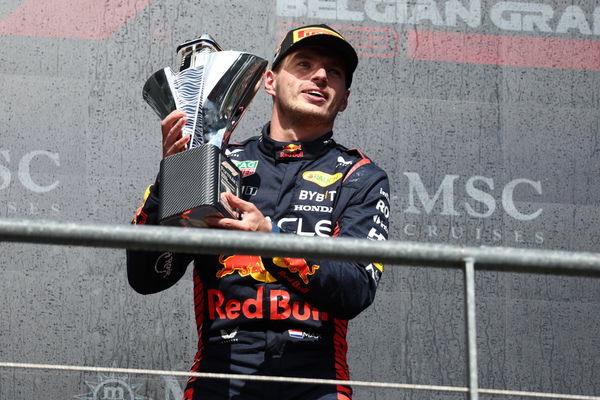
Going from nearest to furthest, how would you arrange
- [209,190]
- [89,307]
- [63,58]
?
[209,190] → [89,307] → [63,58]

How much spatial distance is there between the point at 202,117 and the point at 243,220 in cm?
27

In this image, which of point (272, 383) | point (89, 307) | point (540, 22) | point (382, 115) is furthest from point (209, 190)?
point (540, 22)

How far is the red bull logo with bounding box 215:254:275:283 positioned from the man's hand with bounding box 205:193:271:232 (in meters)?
0.08

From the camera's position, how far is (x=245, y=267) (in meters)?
1.75

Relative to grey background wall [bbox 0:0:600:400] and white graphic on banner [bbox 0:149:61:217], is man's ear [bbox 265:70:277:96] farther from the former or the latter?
white graphic on banner [bbox 0:149:61:217]

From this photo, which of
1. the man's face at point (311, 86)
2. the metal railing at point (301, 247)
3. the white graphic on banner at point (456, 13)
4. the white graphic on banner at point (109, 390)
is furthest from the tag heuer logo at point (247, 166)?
the white graphic on banner at point (456, 13)

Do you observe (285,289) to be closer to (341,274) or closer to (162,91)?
(341,274)

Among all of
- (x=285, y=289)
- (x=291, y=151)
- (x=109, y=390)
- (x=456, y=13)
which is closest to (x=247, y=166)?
(x=291, y=151)

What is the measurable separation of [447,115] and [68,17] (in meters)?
0.99

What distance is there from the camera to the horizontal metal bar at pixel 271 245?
1182mm

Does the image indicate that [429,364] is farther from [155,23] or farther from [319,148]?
[155,23]

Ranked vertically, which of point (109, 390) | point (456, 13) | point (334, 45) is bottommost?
point (109, 390)

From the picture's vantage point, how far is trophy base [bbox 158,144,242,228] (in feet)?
5.48

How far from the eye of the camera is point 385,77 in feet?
9.38
